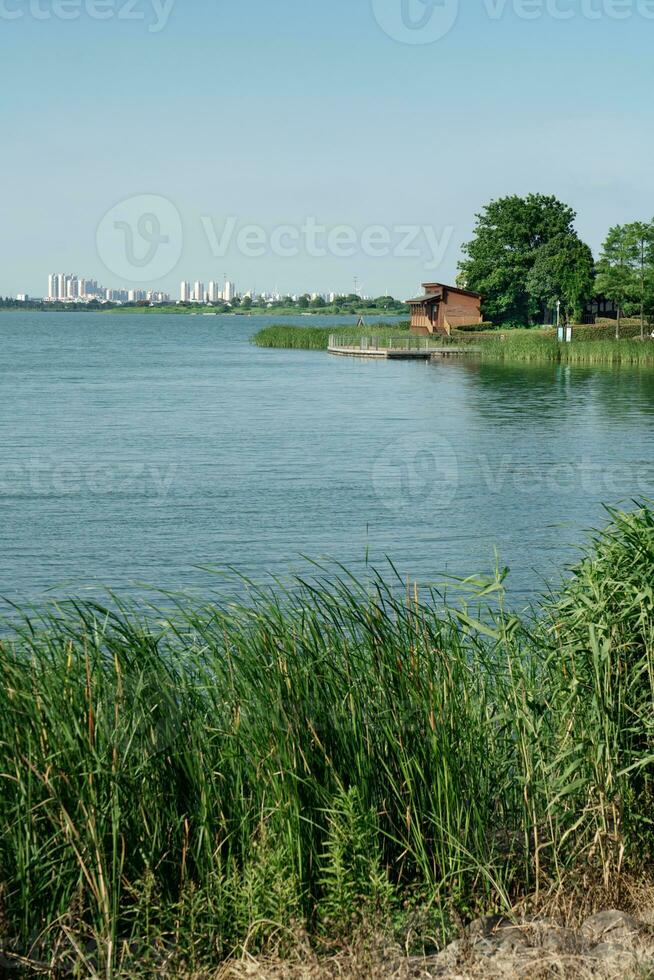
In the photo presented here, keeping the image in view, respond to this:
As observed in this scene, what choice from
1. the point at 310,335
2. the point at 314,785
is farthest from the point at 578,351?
the point at 314,785

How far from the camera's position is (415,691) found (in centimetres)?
631

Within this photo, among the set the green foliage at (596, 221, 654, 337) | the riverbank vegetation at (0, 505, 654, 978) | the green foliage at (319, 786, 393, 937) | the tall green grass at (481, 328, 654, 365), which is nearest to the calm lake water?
the riverbank vegetation at (0, 505, 654, 978)

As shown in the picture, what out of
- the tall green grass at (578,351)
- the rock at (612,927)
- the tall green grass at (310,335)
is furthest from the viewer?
the tall green grass at (310,335)

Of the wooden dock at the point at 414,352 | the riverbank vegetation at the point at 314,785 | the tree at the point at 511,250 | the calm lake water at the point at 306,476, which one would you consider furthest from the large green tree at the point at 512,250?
the riverbank vegetation at the point at 314,785

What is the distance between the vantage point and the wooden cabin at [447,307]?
10297 centimetres

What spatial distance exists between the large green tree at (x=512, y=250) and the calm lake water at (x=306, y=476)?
33.3m

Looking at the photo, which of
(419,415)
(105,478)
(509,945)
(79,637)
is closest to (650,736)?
(509,945)

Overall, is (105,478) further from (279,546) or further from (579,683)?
(579,683)

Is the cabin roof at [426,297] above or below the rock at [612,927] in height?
above

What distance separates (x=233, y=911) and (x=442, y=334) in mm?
99583

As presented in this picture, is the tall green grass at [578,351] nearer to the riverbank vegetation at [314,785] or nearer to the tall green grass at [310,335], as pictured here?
the tall green grass at [310,335]

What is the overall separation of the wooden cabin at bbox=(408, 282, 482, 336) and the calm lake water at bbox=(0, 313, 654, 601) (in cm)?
3140

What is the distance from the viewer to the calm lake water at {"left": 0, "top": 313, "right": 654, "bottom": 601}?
882 inches

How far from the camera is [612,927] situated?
17.4 feet
